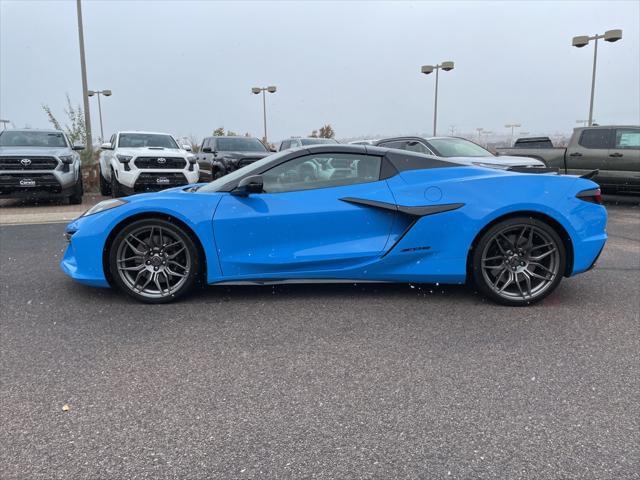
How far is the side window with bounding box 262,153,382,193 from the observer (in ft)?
14.0

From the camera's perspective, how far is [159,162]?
39.4 feet

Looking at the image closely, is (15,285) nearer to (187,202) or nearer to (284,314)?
(187,202)

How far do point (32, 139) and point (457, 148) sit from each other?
9716 mm

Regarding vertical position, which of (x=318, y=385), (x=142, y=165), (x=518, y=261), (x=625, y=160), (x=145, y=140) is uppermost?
(x=145, y=140)

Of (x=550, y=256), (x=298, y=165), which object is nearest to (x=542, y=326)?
(x=550, y=256)

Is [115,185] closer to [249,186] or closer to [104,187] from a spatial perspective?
[104,187]

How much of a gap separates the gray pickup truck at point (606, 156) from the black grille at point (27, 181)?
11.0 meters

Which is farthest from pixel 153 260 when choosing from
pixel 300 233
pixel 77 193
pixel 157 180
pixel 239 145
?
pixel 239 145

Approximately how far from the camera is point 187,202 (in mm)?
4195

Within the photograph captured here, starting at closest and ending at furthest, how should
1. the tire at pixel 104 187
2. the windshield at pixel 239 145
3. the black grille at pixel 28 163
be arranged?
the black grille at pixel 28 163, the tire at pixel 104 187, the windshield at pixel 239 145

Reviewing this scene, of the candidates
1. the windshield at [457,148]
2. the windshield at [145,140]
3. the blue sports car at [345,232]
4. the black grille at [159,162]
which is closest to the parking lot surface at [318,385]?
the blue sports car at [345,232]

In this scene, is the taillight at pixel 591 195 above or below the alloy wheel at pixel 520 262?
above

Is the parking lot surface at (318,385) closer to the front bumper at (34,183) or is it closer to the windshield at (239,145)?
the front bumper at (34,183)

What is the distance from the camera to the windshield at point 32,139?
38.8 feet
